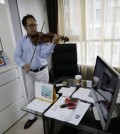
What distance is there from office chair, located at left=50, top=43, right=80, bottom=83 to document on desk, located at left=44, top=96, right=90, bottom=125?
4.53 ft

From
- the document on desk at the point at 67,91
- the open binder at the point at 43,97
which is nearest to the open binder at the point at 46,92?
the open binder at the point at 43,97

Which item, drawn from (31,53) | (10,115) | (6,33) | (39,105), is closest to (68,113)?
(39,105)

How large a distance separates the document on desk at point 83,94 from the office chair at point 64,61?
3.61 ft

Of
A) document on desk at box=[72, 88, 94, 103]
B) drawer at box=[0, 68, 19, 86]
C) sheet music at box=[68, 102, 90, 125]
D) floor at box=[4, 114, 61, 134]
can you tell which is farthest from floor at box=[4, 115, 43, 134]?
sheet music at box=[68, 102, 90, 125]

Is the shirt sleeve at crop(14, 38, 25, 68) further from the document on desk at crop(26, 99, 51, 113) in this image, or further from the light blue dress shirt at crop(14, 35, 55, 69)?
the document on desk at crop(26, 99, 51, 113)

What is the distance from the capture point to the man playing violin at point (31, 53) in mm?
1854

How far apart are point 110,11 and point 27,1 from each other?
146cm

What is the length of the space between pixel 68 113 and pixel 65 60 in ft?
5.39

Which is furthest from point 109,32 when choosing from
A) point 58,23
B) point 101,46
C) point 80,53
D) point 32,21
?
point 32,21

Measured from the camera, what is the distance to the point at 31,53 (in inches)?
76.7

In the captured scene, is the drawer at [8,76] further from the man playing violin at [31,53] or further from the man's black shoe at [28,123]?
the man's black shoe at [28,123]

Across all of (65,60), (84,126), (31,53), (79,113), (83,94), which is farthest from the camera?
(65,60)

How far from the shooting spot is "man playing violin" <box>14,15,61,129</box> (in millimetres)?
1854

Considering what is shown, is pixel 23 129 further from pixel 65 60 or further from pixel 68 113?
pixel 65 60
